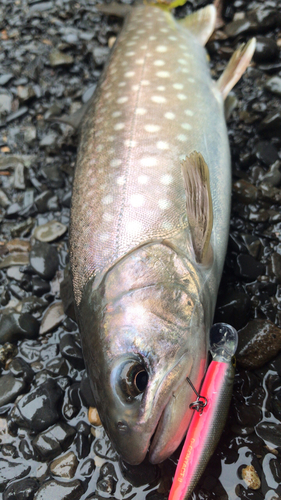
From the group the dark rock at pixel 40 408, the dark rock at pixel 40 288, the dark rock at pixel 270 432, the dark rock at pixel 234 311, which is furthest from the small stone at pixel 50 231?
the dark rock at pixel 270 432

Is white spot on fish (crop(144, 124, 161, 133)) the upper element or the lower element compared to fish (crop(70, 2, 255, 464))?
upper

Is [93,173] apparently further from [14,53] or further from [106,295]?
[14,53]

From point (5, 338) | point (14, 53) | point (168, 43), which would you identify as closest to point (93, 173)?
point (5, 338)

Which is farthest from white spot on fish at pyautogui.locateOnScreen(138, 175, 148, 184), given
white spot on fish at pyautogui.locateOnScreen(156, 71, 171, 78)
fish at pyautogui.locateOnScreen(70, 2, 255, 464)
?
white spot on fish at pyautogui.locateOnScreen(156, 71, 171, 78)

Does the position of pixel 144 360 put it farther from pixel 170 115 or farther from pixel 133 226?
pixel 170 115

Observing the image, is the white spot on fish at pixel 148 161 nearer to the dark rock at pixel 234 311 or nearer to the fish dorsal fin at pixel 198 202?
the fish dorsal fin at pixel 198 202

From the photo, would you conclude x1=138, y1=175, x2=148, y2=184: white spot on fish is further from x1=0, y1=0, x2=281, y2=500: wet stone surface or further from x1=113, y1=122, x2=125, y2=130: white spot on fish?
x1=0, y1=0, x2=281, y2=500: wet stone surface
